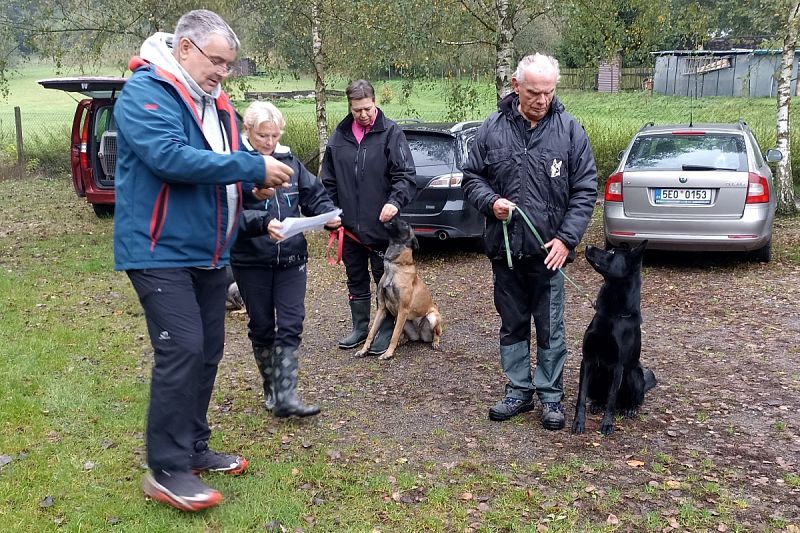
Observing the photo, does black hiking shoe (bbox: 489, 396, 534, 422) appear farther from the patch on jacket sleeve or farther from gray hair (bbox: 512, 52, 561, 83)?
gray hair (bbox: 512, 52, 561, 83)

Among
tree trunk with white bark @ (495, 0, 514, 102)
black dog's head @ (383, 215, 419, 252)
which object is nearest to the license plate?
tree trunk with white bark @ (495, 0, 514, 102)

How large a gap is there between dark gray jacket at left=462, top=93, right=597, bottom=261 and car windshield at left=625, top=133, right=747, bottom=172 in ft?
15.2

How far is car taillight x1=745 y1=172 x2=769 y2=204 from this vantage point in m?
8.04

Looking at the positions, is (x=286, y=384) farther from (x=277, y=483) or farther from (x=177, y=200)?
(x=177, y=200)

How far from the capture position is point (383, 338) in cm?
607

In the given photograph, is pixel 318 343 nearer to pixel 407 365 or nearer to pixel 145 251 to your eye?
pixel 407 365

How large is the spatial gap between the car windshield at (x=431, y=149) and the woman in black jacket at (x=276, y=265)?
4659 millimetres

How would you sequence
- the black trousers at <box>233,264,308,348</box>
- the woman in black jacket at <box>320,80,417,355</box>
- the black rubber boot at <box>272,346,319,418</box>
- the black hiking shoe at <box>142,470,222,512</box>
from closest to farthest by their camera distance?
the black hiking shoe at <box>142,470,222,512</box> → the black trousers at <box>233,264,308,348</box> → the black rubber boot at <box>272,346,319,418</box> → the woman in black jacket at <box>320,80,417,355</box>

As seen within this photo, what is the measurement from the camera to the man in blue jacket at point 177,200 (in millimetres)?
2938

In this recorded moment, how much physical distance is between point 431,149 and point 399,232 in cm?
354

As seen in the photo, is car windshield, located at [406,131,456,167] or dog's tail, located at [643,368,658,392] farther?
car windshield, located at [406,131,456,167]

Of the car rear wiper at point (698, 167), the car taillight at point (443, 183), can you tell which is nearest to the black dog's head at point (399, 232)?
the car taillight at point (443, 183)

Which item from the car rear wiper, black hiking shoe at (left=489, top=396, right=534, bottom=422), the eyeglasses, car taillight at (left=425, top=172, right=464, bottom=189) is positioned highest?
the eyeglasses

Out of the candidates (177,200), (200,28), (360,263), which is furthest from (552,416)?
(200,28)
